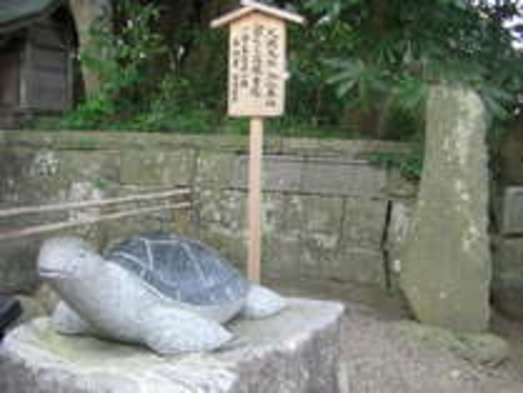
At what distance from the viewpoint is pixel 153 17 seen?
868 centimetres

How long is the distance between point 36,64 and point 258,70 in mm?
4824

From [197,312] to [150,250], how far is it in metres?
0.30

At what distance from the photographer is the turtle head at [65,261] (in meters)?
2.22

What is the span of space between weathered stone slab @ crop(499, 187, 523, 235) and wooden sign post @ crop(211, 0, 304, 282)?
231cm

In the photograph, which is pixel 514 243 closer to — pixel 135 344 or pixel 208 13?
pixel 135 344

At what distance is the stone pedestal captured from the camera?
88.7 inches

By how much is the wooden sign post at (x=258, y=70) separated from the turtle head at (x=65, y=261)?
81.5 inches

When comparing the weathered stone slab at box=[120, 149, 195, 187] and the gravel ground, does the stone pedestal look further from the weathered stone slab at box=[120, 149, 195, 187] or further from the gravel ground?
the weathered stone slab at box=[120, 149, 195, 187]

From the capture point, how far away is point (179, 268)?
2.58m

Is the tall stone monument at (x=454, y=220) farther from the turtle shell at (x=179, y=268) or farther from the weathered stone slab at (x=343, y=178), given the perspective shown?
the turtle shell at (x=179, y=268)

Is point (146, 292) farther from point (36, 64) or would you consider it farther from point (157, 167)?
point (36, 64)

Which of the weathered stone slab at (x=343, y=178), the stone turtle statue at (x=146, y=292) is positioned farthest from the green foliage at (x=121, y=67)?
the stone turtle statue at (x=146, y=292)

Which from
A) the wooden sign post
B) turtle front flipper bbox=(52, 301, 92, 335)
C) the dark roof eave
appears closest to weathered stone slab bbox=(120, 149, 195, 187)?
the wooden sign post

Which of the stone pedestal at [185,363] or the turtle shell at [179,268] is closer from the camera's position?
the stone pedestal at [185,363]
